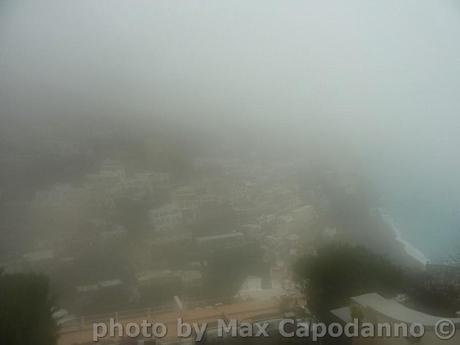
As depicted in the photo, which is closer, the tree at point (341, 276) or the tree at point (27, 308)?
the tree at point (27, 308)

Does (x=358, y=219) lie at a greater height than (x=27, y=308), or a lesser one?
greater

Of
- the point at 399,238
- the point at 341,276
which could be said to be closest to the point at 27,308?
the point at 341,276

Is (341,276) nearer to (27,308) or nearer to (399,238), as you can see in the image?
(399,238)

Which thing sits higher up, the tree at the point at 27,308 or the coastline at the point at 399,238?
the coastline at the point at 399,238

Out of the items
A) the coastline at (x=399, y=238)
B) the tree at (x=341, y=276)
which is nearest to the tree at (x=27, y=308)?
the tree at (x=341, y=276)

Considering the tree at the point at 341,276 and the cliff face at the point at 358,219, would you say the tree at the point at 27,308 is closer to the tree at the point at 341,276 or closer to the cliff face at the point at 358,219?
the tree at the point at 341,276

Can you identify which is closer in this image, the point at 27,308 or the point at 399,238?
the point at 27,308
